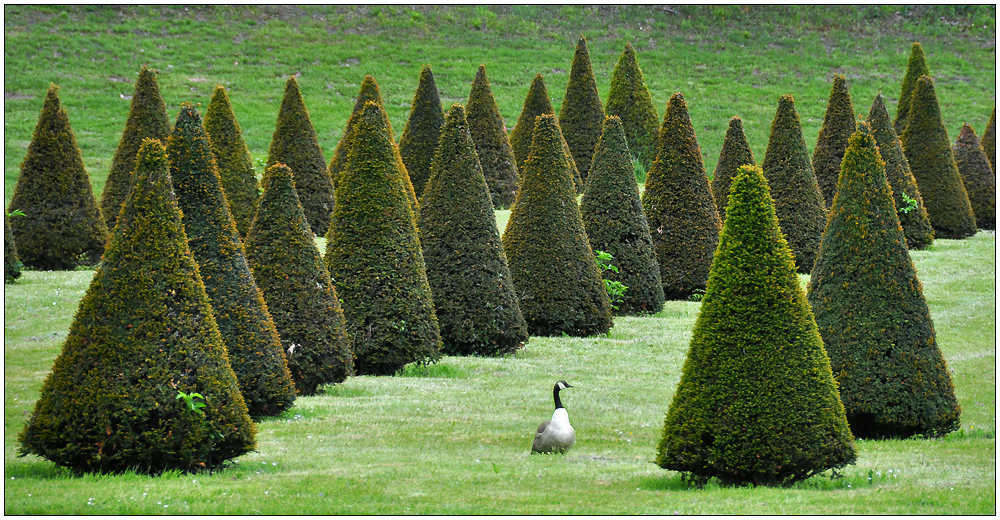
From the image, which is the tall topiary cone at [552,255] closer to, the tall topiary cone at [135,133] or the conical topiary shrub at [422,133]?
the conical topiary shrub at [422,133]

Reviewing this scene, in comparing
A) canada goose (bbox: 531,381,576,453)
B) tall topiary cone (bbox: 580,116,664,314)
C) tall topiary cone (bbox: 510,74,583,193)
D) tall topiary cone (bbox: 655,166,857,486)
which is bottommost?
canada goose (bbox: 531,381,576,453)

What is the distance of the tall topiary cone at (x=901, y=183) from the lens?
25.3 m

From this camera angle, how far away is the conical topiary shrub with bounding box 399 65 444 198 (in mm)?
26188

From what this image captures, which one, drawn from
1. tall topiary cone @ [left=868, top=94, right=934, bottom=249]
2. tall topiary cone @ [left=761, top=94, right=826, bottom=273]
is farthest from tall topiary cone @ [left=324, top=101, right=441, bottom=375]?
tall topiary cone @ [left=868, top=94, right=934, bottom=249]

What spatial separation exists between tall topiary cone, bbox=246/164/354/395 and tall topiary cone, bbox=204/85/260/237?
1083cm

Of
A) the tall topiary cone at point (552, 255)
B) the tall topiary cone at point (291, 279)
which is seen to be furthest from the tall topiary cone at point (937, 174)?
the tall topiary cone at point (291, 279)

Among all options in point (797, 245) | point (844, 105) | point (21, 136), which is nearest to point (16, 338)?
point (797, 245)

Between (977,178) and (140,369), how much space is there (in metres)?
27.3

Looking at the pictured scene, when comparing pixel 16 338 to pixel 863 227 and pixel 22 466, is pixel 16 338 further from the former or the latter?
pixel 863 227

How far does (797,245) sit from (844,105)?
452cm

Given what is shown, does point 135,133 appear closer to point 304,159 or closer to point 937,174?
point 304,159

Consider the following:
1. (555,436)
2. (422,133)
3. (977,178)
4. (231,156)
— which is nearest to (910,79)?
(977,178)

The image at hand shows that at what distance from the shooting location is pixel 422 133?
86.4 feet

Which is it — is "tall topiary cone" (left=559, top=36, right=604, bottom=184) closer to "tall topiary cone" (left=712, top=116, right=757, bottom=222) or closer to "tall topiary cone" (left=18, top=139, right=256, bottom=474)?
"tall topiary cone" (left=712, top=116, right=757, bottom=222)
